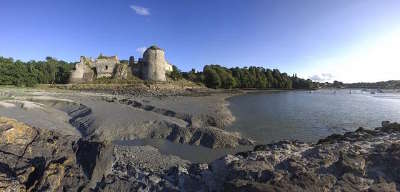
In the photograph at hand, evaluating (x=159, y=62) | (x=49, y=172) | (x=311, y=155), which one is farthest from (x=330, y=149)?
(x=159, y=62)

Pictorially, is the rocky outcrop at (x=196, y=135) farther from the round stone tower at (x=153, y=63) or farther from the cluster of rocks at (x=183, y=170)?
the round stone tower at (x=153, y=63)

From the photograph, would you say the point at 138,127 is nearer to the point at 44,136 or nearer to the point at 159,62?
the point at 44,136

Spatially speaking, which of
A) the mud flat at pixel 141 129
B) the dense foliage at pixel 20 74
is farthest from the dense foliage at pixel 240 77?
the mud flat at pixel 141 129

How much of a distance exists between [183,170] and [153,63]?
67.1 meters

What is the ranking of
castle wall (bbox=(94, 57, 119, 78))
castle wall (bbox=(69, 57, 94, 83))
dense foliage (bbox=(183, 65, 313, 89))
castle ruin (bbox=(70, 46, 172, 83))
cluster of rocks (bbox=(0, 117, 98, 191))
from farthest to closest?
dense foliage (bbox=(183, 65, 313, 89)) → castle wall (bbox=(94, 57, 119, 78)) → castle ruin (bbox=(70, 46, 172, 83)) → castle wall (bbox=(69, 57, 94, 83)) → cluster of rocks (bbox=(0, 117, 98, 191))

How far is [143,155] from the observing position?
13773 mm

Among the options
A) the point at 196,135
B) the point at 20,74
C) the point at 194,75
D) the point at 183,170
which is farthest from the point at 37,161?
the point at 194,75

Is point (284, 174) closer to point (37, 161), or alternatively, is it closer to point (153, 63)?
point (37, 161)

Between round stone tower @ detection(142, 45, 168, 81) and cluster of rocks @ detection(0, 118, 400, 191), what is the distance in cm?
6355

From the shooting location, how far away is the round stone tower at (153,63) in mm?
74750

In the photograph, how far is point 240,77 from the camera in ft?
353

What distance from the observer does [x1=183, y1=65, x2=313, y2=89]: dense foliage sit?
94625 mm

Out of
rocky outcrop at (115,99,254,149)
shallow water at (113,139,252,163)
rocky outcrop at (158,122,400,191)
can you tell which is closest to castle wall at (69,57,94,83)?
rocky outcrop at (115,99,254,149)

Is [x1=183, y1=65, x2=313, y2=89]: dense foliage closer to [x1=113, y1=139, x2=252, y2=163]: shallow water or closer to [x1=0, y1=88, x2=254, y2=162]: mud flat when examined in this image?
[x1=0, y1=88, x2=254, y2=162]: mud flat
